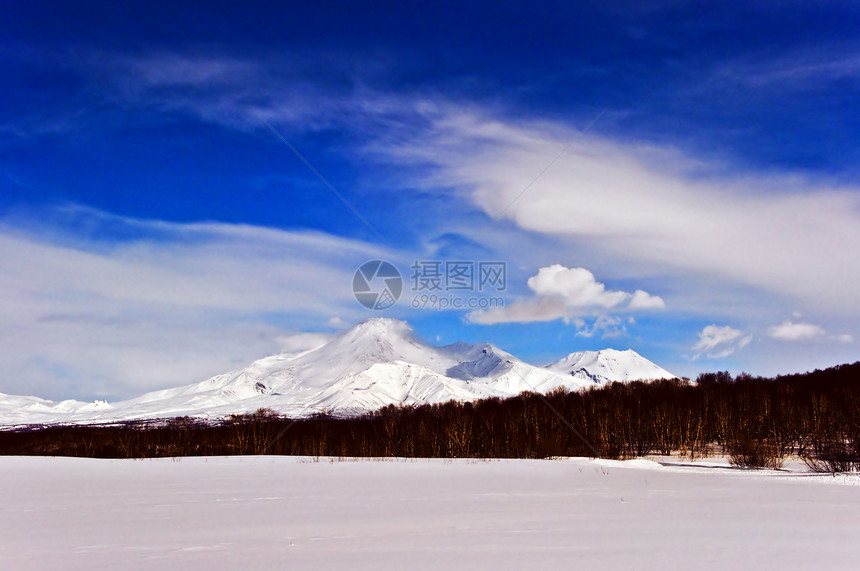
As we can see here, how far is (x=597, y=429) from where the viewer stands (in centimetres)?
9112

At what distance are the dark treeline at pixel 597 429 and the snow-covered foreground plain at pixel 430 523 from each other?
2591 centimetres

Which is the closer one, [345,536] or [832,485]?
[345,536]

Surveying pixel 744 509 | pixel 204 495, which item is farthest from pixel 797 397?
pixel 204 495

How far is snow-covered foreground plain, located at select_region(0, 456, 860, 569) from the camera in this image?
1120 centimetres

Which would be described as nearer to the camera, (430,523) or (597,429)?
(430,523)

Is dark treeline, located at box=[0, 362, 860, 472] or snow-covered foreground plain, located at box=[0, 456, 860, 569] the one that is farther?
dark treeline, located at box=[0, 362, 860, 472]

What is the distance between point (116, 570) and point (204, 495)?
12.6 meters

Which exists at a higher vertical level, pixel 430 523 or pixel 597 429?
pixel 430 523

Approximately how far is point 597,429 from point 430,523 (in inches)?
3183

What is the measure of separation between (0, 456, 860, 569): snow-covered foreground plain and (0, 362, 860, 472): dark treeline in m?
25.9

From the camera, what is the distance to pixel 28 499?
21.3 metres

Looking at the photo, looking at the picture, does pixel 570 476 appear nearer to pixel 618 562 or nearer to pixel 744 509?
pixel 744 509

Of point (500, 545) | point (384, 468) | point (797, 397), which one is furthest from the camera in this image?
point (797, 397)

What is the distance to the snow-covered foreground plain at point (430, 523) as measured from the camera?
441 inches
